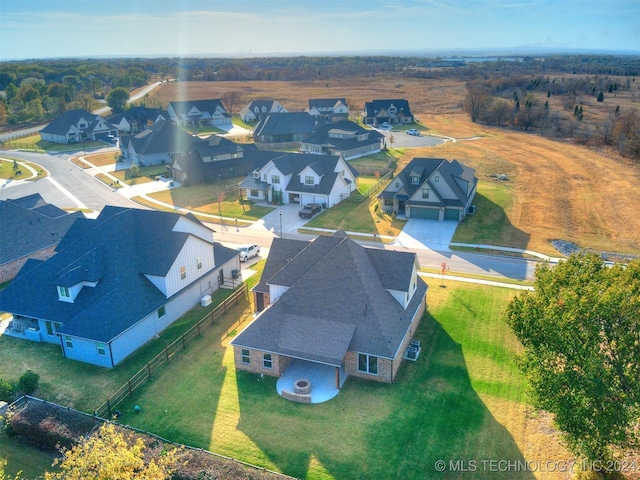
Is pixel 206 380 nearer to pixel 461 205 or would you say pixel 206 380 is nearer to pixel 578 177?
pixel 461 205

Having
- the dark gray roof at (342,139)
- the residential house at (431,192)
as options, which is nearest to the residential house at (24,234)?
the residential house at (431,192)

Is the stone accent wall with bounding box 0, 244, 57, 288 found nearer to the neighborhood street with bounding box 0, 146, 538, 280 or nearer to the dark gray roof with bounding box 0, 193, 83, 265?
the dark gray roof with bounding box 0, 193, 83, 265

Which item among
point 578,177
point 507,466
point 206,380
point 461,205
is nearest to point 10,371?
point 206,380

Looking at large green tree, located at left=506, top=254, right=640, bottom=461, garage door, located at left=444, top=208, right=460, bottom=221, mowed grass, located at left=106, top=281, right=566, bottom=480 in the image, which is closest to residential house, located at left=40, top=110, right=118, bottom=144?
garage door, located at left=444, top=208, right=460, bottom=221

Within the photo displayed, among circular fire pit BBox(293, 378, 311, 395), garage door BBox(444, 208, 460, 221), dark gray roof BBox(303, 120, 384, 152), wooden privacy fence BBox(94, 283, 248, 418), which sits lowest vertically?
wooden privacy fence BBox(94, 283, 248, 418)

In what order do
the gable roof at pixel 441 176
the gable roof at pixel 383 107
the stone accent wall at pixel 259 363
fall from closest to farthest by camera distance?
1. the stone accent wall at pixel 259 363
2. the gable roof at pixel 441 176
3. the gable roof at pixel 383 107

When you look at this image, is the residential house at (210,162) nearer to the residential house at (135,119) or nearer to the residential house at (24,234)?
the residential house at (24,234)
